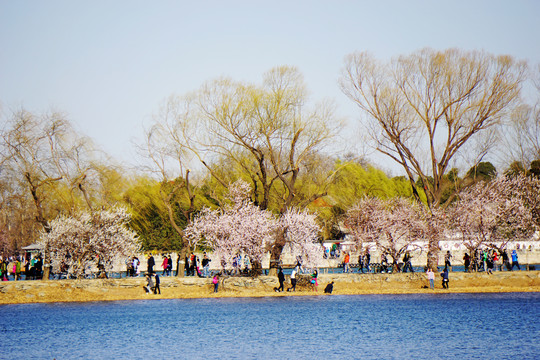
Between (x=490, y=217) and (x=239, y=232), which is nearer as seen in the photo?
(x=239, y=232)

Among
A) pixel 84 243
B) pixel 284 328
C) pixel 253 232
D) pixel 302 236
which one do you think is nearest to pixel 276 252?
pixel 302 236

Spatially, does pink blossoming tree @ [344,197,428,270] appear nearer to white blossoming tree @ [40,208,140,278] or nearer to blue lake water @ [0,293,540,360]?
blue lake water @ [0,293,540,360]

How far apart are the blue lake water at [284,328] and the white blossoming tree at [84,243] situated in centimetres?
403

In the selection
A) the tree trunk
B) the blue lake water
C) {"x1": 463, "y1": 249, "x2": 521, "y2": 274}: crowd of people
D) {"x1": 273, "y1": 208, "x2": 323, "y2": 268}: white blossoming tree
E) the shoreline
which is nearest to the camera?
the blue lake water

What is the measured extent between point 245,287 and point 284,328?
1294cm

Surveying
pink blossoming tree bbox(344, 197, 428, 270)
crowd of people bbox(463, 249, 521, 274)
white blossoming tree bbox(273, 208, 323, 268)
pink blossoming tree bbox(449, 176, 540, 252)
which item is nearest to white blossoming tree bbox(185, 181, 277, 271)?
white blossoming tree bbox(273, 208, 323, 268)

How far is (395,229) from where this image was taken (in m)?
42.5

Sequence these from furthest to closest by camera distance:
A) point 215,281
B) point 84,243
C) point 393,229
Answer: point 393,229
point 84,243
point 215,281

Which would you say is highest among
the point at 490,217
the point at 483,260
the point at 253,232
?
the point at 490,217

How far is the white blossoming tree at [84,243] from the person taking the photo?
38.8 meters

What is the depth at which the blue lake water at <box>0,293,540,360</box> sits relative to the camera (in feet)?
69.3

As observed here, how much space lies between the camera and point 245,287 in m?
38.9

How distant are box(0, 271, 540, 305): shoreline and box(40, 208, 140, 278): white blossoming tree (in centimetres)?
175

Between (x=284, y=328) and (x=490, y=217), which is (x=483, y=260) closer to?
(x=490, y=217)
